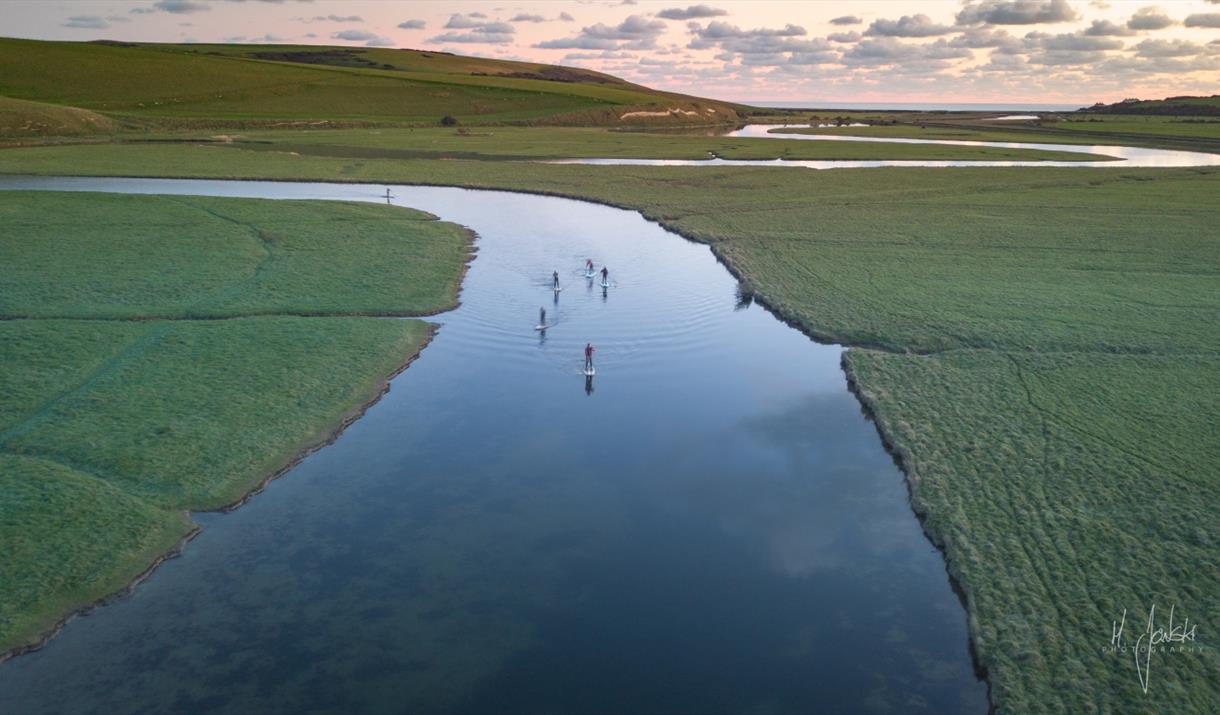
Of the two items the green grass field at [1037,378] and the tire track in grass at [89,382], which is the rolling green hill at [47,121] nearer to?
the green grass field at [1037,378]

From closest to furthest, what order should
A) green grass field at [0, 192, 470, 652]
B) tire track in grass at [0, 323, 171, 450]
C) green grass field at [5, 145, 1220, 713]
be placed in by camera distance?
1. green grass field at [5, 145, 1220, 713]
2. green grass field at [0, 192, 470, 652]
3. tire track in grass at [0, 323, 171, 450]

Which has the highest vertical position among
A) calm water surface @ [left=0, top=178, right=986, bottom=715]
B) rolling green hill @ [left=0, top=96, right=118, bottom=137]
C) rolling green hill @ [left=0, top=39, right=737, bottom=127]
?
rolling green hill @ [left=0, top=39, right=737, bottom=127]

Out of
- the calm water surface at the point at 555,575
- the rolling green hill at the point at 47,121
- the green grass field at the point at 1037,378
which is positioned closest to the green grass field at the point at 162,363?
the calm water surface at the point at 555,575

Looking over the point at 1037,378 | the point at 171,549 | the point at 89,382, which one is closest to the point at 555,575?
the point at 171,549

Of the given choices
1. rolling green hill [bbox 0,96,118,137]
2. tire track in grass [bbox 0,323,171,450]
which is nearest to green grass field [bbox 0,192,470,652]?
tire track in grass [bbox 0,323,171,450]

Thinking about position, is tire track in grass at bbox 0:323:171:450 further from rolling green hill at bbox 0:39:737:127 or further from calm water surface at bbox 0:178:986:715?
rolling green hill at bbox 0:39:737:127

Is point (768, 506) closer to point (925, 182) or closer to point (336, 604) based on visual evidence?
point (336, 604)

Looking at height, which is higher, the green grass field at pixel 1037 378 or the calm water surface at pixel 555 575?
the green grass field at pixel 1037 378
